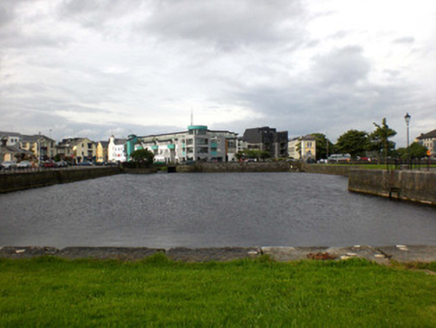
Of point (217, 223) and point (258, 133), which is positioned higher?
point (258, 133)

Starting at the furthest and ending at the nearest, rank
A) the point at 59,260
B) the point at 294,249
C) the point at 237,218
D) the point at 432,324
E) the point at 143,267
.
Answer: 1. the point at 237,218
2. the point at 294,249
3. the point at 59,260
4. the point at 143,267
5. the point at 432,324

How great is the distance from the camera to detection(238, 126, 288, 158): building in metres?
181

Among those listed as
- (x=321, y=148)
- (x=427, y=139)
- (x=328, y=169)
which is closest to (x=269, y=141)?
(x=321, y=148)

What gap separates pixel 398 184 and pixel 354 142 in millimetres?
97749

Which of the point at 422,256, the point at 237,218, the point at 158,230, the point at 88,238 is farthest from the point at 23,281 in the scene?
the point at 237,218

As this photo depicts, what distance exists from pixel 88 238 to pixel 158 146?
448 feet

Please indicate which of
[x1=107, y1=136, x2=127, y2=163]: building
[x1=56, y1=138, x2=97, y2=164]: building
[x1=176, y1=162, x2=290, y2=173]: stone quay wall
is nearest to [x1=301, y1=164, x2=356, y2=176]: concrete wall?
[x1=176, y1=162, x2=290, y2=173]: stone quay wall

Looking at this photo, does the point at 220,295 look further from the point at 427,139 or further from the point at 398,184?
the point at 427,139

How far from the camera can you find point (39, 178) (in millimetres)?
56625

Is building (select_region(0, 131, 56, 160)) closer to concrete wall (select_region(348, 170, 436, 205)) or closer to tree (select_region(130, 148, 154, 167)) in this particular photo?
tree (select_region(130, 148, 154, 167))

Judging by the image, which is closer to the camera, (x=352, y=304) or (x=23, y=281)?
(x=352, y=304)

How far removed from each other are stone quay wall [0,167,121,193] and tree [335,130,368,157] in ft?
296

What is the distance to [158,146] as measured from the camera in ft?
504

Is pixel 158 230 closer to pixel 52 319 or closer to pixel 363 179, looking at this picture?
pixel 52 319
